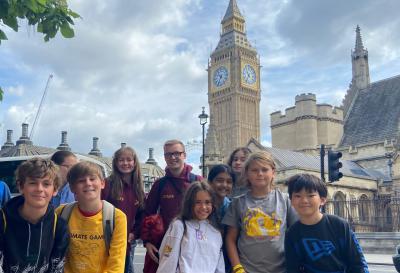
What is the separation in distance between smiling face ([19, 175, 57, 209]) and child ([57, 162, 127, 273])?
13.9 inches

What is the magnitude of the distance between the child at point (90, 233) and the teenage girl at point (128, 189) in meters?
0.89

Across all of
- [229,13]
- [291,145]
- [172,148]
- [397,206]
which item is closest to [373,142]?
[291,145]

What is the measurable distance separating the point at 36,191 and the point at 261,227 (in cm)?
181

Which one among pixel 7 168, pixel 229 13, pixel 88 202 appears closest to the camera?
pixel 88 202

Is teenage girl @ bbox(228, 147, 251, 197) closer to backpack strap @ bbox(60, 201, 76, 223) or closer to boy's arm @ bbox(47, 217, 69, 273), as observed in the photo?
backpack strap @ bbox(60, 201, 76, 223)

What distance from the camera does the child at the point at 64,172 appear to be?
506cm

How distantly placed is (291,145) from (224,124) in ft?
99.6

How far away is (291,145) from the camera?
54.6 meters

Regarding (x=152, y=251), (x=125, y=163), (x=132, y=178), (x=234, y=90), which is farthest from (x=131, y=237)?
(x=234, y=90)

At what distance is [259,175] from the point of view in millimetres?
4109

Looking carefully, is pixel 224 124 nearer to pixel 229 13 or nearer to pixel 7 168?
pixel 229 13

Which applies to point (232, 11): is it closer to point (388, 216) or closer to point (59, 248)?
point (388, 216)

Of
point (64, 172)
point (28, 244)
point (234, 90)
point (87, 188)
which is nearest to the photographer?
point (28, 244)

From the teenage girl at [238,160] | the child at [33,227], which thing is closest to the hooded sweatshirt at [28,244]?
the child at [33,227]
